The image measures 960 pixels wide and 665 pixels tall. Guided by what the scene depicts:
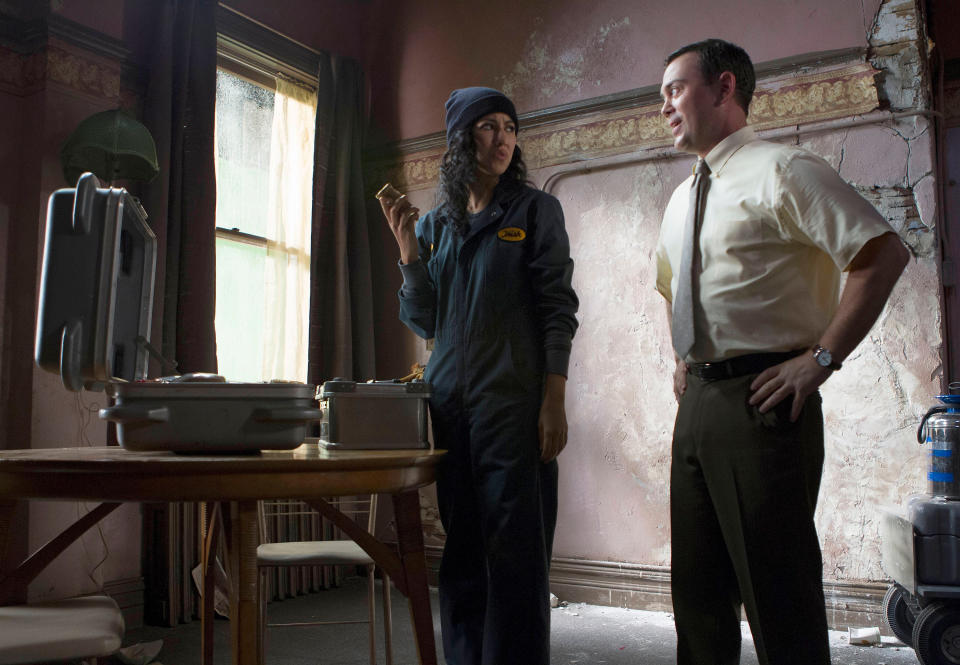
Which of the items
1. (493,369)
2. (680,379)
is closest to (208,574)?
(493,369)

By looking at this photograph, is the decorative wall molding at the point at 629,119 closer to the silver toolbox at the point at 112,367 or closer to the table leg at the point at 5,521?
the silver toolbox at the point at 112,367

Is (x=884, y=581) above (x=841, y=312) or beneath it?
beneath

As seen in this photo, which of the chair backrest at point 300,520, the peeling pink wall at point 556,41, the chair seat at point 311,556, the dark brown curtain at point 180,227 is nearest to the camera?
the chair seat at point 311,556

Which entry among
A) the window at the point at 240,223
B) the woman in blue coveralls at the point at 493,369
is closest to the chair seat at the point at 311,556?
the woman in blue coveralls at the point at 493,369

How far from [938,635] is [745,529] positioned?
185 centimetres

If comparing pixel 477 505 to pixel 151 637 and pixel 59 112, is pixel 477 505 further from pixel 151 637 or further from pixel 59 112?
pixel 59 112

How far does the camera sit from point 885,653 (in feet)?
10.3

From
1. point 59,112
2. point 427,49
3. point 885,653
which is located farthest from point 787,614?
point 427,49

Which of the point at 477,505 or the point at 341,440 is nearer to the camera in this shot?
the point at 341,440

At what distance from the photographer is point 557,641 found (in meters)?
3.35

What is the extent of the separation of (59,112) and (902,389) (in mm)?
3650

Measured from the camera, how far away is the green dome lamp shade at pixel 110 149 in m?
3.20

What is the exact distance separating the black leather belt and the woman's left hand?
0.31 metres

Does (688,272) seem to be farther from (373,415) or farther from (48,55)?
(48,55)
